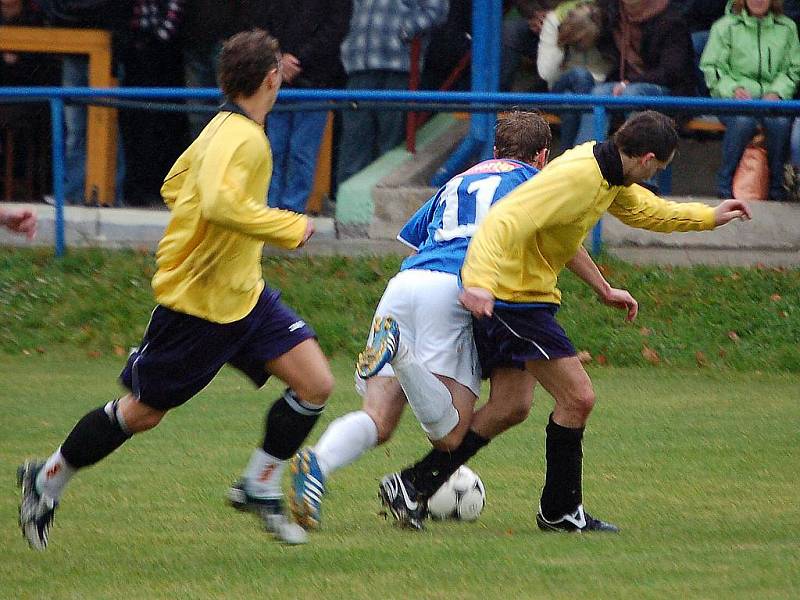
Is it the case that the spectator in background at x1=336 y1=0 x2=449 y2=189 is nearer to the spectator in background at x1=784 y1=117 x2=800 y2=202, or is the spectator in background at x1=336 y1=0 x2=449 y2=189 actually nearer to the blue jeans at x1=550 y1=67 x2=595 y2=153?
the blue jeans at x1=550 y1=67 x2=595 y2=153

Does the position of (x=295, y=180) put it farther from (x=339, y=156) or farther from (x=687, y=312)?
(x=687, y=312)

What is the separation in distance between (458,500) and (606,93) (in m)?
6.20

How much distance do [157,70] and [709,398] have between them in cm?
611

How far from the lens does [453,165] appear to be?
11852 millimetres

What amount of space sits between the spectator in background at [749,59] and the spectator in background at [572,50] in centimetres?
87

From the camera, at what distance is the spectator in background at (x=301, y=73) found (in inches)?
464

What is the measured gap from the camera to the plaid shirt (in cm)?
1234

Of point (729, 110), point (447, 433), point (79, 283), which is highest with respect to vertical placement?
point (729, 110)

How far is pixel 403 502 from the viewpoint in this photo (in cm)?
605

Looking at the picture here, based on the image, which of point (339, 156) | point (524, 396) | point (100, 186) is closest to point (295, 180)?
point (339, 156)

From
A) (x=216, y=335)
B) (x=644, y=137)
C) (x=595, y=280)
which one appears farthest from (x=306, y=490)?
(x=644, y=137)

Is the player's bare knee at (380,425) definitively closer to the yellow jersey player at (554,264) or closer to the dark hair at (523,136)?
the yellow jersey player at (554,264)

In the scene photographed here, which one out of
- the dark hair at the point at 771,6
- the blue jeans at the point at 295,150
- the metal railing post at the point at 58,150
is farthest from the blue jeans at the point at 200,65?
the dark hair at the point at 771,6

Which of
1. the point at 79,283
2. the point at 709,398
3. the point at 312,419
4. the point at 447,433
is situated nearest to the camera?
the point at 312,419
